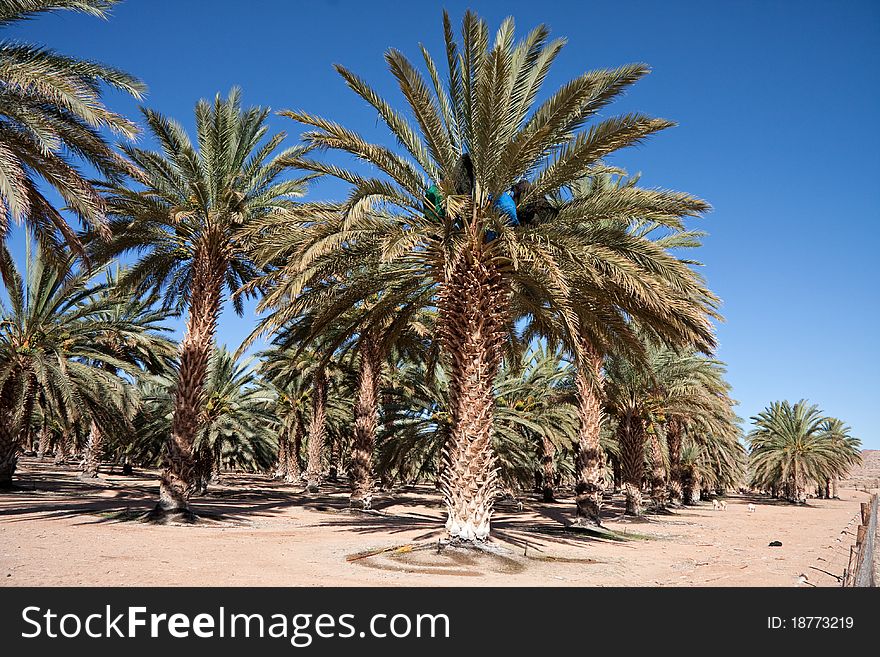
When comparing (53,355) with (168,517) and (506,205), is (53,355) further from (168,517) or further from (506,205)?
(506,205)

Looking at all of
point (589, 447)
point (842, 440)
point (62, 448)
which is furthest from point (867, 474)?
point (62, 448)

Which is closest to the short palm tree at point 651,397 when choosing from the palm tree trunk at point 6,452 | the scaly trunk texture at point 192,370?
the scaly trunk texture at point 192,370

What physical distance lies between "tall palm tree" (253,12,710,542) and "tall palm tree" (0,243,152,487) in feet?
33.1

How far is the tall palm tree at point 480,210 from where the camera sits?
33.3 ft

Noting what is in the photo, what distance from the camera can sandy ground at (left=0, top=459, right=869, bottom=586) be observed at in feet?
26.3

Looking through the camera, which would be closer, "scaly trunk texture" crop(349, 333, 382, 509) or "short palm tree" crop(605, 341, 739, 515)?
"scaly trunk texture" crop(349, 333, 382, 509)

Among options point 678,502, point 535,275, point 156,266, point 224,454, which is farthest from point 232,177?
point 678,502

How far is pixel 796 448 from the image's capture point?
4381 centimetres

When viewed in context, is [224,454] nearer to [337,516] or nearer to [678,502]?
[337,516]

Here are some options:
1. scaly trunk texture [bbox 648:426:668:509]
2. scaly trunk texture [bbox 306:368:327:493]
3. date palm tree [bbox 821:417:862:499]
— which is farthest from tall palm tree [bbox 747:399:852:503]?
scaly trunk texture [bbox 306:368:327:493]

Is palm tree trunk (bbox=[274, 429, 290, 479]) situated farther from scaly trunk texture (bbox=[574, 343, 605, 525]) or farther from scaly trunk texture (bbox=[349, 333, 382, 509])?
scaly trunk texture (bbox=[574, 343, 605, 525])

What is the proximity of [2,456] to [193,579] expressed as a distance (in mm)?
15880

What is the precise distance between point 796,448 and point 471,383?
42418 mm
